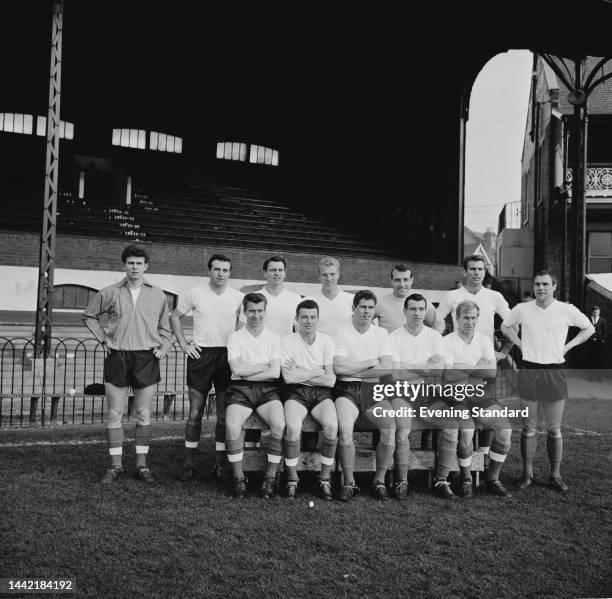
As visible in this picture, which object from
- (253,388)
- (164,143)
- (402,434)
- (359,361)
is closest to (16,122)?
(164,143)

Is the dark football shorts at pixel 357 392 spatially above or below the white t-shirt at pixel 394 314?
below

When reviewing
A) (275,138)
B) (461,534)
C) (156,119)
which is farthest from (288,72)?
(461,534)

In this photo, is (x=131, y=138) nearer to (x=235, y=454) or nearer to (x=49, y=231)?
(x=49, y=231)

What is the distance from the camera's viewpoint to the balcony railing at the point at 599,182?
20.5 metres

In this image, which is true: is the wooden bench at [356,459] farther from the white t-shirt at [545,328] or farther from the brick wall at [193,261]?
the brick wall at [193,261]

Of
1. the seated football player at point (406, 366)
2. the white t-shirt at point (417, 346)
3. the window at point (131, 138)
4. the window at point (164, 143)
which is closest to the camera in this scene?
the seated football player at point (406, 366)

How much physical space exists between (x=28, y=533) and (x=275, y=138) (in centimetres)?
2349

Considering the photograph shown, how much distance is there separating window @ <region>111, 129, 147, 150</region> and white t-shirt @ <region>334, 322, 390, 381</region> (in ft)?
64.7

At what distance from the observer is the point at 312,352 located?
504 cm

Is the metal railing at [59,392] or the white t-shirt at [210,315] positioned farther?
the metal railing at [59,392]

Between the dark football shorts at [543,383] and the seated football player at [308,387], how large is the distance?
1859 mm

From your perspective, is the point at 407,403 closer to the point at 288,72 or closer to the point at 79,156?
the point at 79,156

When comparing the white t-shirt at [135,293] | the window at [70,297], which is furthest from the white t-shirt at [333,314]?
the window at [70,297]

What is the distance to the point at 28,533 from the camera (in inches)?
152
